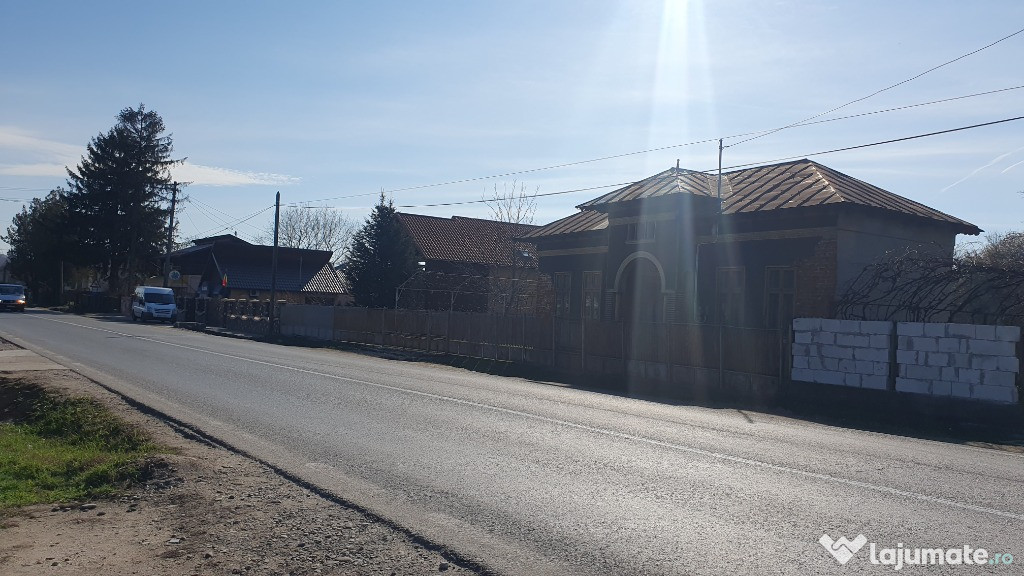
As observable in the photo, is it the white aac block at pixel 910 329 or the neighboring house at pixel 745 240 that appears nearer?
the white aac block at pixel 910 329

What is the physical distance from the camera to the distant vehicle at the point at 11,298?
5781 cm

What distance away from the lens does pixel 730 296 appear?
85.6ft

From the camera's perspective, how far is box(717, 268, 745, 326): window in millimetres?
25764

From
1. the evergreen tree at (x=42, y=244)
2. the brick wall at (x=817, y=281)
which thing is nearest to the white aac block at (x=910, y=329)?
the brick wall at (x=817, y=281)

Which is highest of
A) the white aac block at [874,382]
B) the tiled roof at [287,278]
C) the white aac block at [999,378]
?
the tiled roof at [287,278]

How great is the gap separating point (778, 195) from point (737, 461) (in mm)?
17137

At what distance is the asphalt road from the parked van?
35.8 meters

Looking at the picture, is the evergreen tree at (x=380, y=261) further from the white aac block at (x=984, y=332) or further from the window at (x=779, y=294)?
the white aac block at (x=984, y=332)

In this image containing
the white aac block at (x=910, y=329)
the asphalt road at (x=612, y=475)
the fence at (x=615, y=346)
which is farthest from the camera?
the fence at (x=615, y=346)

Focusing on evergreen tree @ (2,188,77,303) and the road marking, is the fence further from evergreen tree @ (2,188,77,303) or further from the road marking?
evergreen tree @ (2,188,77,303)

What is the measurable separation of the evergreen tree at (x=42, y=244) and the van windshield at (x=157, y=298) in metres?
21.9

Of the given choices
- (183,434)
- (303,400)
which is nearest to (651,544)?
(183,434)

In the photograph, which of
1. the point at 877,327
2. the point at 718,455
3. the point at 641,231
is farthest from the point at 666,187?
the point at 718,455

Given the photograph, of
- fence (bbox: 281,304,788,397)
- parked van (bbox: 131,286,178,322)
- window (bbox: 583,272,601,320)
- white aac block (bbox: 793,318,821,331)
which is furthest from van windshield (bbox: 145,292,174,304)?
white aac block (bbox: 793,318,821,331)
